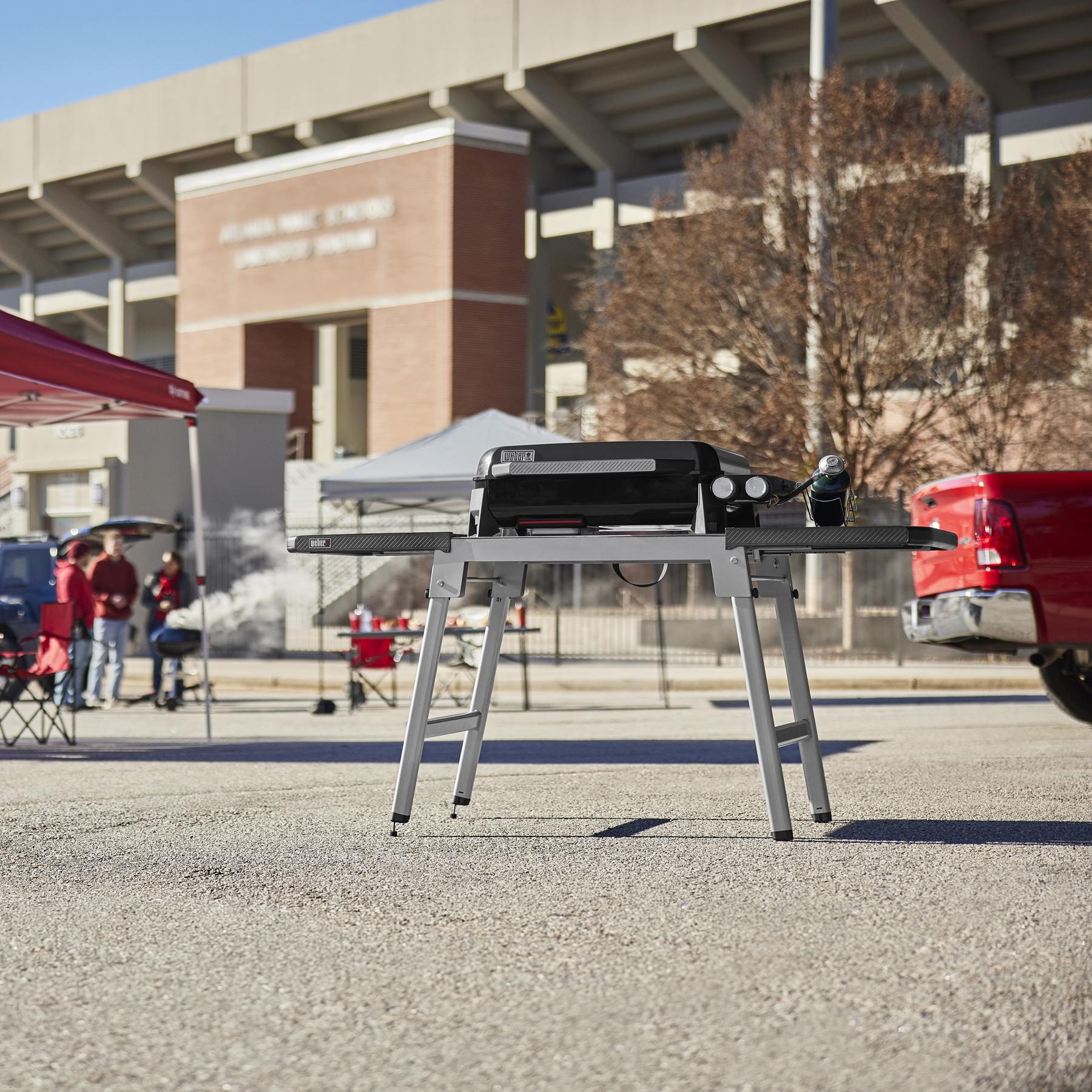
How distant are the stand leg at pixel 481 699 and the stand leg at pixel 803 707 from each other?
123cm

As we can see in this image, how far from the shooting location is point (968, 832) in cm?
650

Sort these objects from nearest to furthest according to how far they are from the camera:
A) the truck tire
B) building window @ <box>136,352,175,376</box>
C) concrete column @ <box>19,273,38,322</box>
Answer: the truck tire < concrete column @ <box>19,273,38,322</box> < building window @ <box>136,352,175,376</box>

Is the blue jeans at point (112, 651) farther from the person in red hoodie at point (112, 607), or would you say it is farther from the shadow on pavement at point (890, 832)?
the shadow on pavement at point (890, 832)

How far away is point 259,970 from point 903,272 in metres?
22.9

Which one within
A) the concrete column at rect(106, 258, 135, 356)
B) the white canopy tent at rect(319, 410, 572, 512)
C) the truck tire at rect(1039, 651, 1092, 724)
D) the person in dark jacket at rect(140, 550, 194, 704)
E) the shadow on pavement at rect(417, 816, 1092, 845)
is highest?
the concrete column at rect(106, 258, 135, 356)

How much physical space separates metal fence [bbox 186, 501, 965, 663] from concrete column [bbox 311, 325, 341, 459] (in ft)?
70.4

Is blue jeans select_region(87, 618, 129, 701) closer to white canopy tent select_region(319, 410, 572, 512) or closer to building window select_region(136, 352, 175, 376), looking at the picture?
white canopy tent select_region(319, 410, 572, 512)

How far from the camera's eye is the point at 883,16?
130 ft

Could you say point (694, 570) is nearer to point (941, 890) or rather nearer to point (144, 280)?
point (941, 890)

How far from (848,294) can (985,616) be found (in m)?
16.8

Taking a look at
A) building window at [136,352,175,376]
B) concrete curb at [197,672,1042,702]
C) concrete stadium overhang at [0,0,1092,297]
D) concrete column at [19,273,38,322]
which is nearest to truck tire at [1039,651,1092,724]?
concrete curb at [197,672,1042,702]

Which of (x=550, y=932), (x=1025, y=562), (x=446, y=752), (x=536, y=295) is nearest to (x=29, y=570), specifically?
(x=446, y=752)

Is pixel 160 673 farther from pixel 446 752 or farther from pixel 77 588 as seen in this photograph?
pixel 446 752

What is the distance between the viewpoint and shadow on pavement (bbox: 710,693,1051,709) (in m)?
15.7
